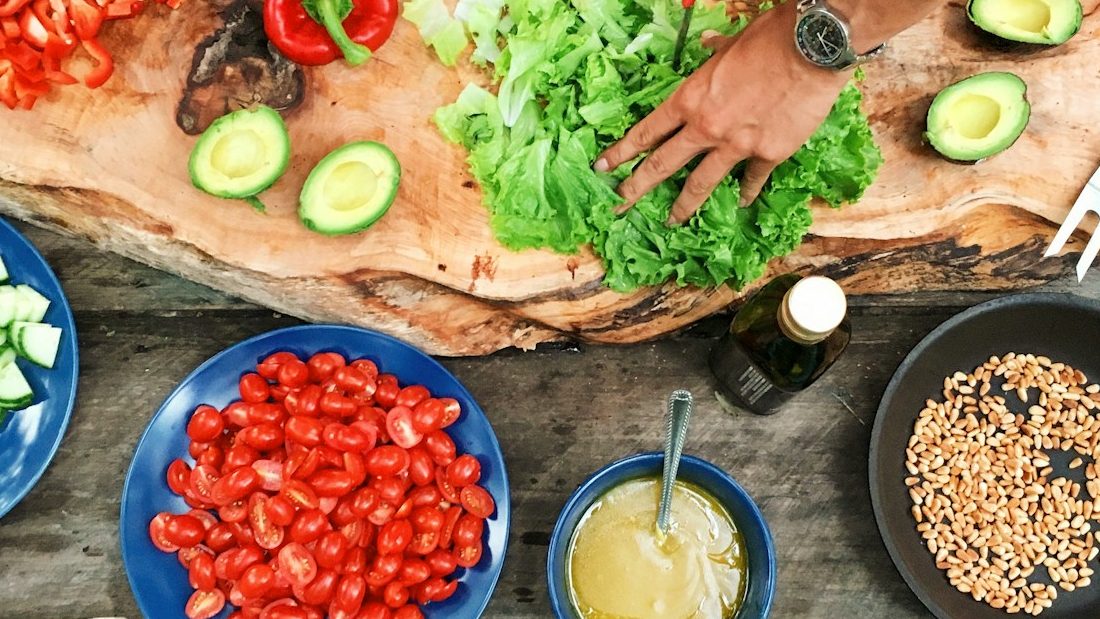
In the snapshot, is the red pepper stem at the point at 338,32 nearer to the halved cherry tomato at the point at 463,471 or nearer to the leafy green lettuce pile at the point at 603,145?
the leafy green lettuce pile at the point at 603,145

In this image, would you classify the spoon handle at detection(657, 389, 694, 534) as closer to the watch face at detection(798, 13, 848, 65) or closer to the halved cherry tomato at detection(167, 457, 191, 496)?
the watch face at detection(798, 13, 848, 65)

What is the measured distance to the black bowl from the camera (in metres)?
1.69

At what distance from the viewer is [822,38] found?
1.35 m

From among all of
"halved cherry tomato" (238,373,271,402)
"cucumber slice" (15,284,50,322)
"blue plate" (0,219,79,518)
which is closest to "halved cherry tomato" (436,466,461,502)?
"halved cherry tomato" (238,373,271,402)

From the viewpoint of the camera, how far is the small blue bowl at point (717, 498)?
153 centimetres

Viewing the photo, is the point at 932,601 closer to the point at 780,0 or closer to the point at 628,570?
the point at 628,570

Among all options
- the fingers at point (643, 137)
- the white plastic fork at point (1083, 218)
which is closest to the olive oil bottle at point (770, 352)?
the fingers at point (643, 137)

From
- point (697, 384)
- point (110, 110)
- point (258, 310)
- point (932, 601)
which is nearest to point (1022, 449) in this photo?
point (932, 601)

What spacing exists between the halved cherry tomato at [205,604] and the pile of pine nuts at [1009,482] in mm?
1335

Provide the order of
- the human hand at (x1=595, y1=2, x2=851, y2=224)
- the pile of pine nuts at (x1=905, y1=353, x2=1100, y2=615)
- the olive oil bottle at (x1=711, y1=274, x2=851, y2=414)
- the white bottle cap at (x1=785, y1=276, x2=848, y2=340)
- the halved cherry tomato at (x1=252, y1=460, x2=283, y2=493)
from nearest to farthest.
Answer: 1. the white bottle cap at (x1=785, y1=276, x2=848, y2=340)
2. the human hand at (x1=595, y1=2, x2=851, y2=224)
3. the olive oil bottle at (x1=711, y1=274, x2=851, y2=414)
4. the halved cherry tomato at (x1=252, y1=460, x2=283, y2=493)
5. the pile of pine nuts at (x1=905, y1=353, x2=1100, y2=615)

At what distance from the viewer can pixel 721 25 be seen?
5.18 feet

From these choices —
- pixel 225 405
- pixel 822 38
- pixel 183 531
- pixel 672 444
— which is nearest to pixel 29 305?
pixel 225 405

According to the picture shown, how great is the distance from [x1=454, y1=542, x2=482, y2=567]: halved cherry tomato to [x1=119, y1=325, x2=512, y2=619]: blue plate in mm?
30

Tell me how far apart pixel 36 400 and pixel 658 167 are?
1247 mm
